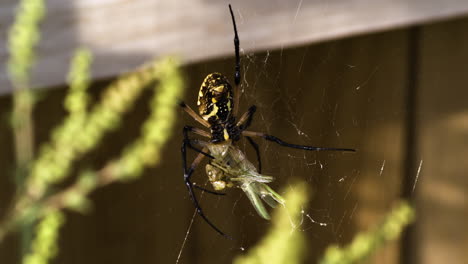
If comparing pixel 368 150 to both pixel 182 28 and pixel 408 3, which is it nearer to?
pixel 408 3

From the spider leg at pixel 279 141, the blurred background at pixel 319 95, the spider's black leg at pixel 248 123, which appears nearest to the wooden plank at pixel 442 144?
the blurred background at pixel 319 95

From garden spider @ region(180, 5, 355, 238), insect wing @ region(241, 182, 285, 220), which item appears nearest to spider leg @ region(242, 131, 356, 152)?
garden spider @ region(180, 5, 355, 238)

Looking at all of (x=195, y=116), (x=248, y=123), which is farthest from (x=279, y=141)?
(x=195, y=116)

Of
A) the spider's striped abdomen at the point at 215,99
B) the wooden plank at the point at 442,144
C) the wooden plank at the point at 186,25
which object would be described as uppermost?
the wooden plank at the point at 186,25

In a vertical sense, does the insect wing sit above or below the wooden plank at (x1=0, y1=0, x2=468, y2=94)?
below

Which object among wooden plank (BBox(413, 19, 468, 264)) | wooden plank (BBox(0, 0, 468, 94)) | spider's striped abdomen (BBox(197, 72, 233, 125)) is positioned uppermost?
wooden plank (BBox(0, 0, 468, 94))

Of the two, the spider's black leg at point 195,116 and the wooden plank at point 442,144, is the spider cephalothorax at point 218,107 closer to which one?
the spider's black leg at point 195,116

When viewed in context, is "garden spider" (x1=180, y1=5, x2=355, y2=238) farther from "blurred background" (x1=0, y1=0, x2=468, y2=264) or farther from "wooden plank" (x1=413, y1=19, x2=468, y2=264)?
"wooden plank" (x1=413, y1=19, x2=468, y2=264)
